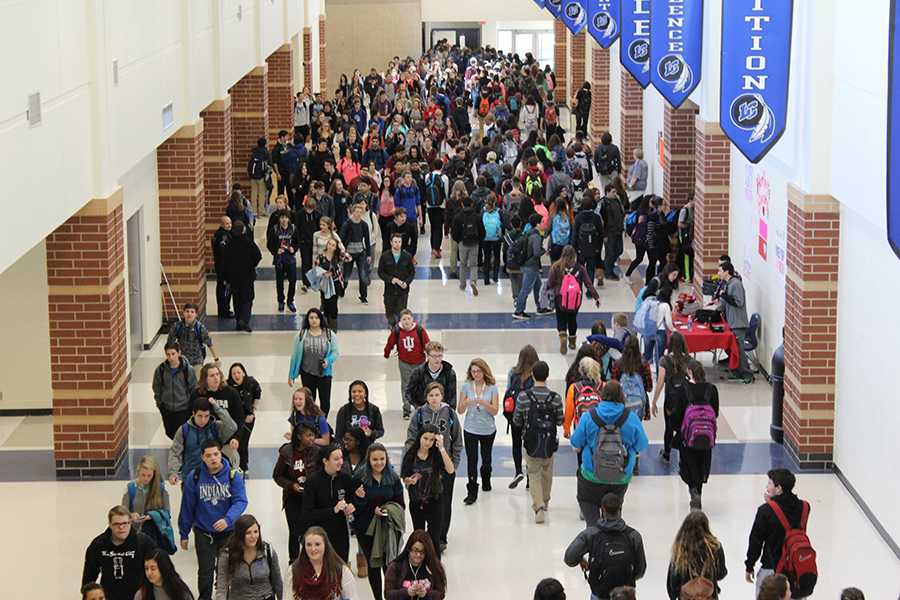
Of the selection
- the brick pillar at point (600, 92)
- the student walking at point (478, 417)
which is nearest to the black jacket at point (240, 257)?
the student walking at point (478, 417)

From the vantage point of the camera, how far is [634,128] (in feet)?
103

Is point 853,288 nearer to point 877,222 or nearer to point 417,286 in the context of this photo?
point 877,222

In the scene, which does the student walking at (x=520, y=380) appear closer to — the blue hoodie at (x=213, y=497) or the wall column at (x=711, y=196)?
the blue hoodie at (x=213, y=497)

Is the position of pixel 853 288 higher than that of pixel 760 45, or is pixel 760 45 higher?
pixel 760 45

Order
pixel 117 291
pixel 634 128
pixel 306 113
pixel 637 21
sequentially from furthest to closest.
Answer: pixel 306 113 < pixel 634 128 < pixel 637 21 < pixel 117 291

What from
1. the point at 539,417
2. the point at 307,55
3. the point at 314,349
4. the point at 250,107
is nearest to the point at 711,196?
the point at 314,349

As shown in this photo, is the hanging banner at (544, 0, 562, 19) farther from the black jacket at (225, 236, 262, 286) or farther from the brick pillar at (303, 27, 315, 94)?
the black jacket at (225, 236, 262, 286)

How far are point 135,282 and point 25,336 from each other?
248cm

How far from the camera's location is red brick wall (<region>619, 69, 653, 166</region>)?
31.2 metres

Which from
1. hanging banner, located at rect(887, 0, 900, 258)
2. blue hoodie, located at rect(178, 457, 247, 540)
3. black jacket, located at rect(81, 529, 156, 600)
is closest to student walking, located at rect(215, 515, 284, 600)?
black jacket, located at rect(81, 529, 156, 600)

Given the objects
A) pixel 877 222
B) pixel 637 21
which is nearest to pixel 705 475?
pixel 877 222

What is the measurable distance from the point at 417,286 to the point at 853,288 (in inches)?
398

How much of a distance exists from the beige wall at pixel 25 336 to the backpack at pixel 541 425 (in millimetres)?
6205

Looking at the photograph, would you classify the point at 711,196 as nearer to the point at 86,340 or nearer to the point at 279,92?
the point at 86,340
